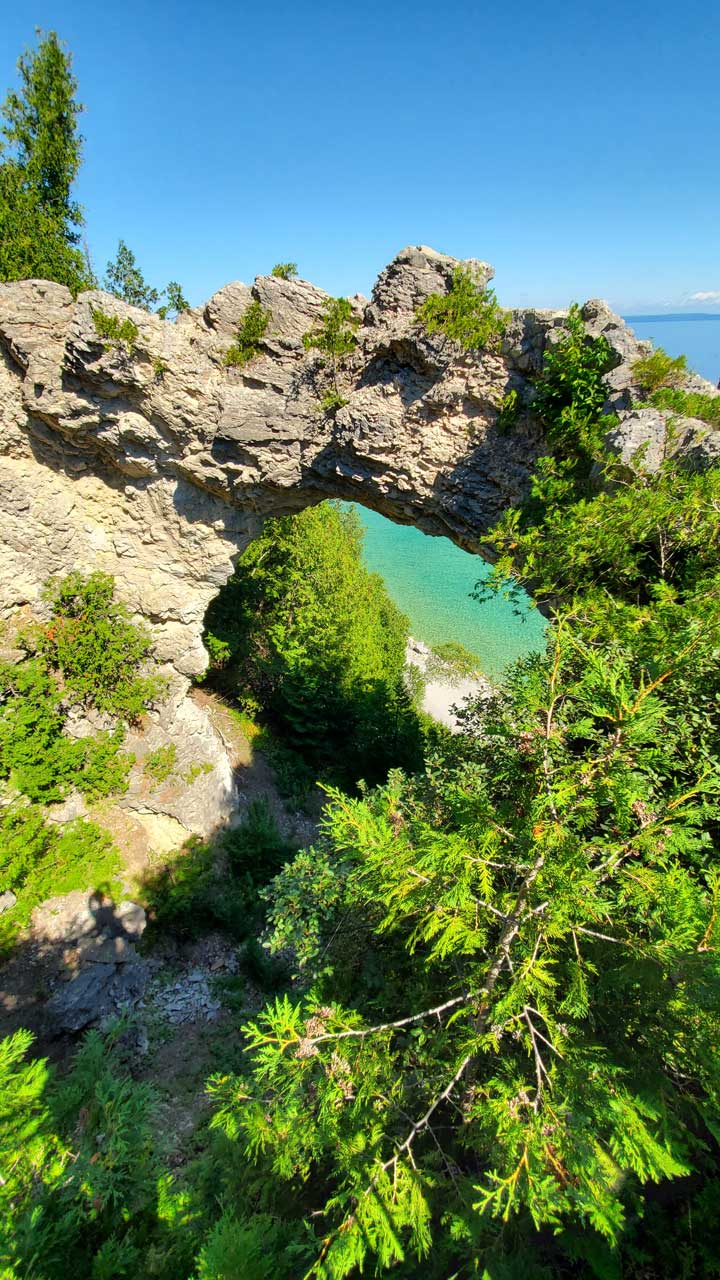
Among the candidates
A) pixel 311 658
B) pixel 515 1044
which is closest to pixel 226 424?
pixel 311 658

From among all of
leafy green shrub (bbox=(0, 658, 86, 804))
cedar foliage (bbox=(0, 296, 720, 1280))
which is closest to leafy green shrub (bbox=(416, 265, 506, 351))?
cedar foliage (bbox=(0, 296, 720, 1280))

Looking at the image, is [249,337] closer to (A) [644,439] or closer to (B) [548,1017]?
(A) [644,439]

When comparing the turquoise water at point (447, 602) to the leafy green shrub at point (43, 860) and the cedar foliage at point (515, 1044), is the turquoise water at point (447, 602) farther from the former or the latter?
the cedar foliage at point (515, 1044)

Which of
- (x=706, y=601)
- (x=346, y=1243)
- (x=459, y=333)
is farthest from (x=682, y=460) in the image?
(x=346, y=1243)

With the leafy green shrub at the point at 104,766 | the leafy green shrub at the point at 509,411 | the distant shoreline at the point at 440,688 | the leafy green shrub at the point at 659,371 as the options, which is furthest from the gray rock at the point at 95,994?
the distant shoreline at the point at 440,688

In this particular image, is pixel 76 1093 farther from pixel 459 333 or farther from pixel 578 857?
pixel 459 333

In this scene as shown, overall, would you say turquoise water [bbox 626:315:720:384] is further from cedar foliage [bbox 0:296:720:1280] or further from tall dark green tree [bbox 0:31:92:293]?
tall dark green tree [bbox 0:31:92:293]

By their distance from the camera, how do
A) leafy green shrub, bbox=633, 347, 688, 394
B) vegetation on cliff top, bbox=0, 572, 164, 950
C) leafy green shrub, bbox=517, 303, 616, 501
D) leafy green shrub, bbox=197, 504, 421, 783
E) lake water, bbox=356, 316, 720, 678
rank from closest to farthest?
leafy green shrub, bbox=633, 347, 688, 394 → leafy green shrub, bbox=517, 303, 616, 501 → vegetation on cliff top, bbox=0, 572, 164, 950 → leafy green shrub, bbox=197, 504, 421, 783 → lake water, bbox=356, 316, 720, 678
